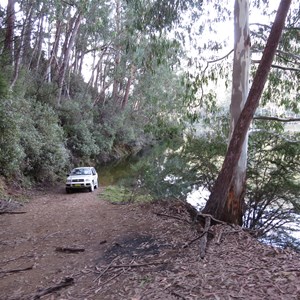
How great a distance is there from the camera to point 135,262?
5.82 metres

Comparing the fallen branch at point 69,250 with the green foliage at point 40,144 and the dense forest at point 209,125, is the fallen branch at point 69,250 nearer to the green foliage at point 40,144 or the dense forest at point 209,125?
the dense forest at point 209,125

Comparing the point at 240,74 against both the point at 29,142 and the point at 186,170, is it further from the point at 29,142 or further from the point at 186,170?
the point at 29,142

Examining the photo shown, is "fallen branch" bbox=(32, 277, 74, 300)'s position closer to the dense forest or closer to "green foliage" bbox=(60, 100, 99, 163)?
the dense forest

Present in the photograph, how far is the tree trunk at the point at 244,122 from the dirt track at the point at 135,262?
0.83 m

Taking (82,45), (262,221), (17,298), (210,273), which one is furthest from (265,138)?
(82,45)

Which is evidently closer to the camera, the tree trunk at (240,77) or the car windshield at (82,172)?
the tree trunk at (240,77)

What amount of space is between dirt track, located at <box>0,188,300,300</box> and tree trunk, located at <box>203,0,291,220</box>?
2.72ft

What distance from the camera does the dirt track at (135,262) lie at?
438 cm

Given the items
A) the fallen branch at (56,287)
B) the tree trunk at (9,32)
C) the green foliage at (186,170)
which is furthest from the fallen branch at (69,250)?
the tree trunk at (9,32)

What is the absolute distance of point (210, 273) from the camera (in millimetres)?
4820

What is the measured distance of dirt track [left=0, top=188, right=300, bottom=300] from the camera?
4.38 metres

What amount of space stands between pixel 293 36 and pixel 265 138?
368cm

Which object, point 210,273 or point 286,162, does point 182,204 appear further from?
point 210,273

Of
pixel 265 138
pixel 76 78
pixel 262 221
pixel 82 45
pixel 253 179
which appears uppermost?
pixel 82 45
